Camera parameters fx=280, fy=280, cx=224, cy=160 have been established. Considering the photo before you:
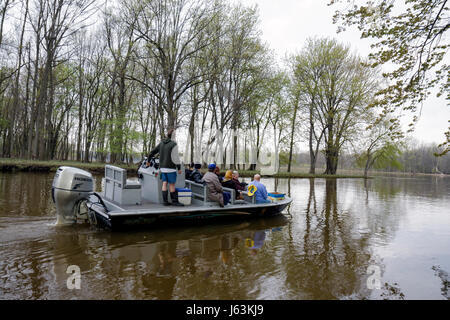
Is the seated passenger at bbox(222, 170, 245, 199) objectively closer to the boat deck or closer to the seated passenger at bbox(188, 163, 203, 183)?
the boat deck

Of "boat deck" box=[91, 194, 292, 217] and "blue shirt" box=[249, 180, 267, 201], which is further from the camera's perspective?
"blue shirt" box=[249, 180, 267, 201]

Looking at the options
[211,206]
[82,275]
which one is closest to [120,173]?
[211,206]

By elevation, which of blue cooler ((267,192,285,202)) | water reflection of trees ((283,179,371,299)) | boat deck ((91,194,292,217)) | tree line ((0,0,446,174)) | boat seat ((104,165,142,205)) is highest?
tree line ((0,0,446,174))

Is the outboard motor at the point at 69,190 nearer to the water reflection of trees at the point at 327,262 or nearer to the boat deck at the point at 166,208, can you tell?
the boat deck at the point at 166,208

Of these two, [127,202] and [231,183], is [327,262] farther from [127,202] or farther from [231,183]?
[127,202]

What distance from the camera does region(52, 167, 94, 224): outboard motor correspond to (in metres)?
5.92

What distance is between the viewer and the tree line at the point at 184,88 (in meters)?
19.0

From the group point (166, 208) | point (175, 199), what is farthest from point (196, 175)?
point (166, 208)

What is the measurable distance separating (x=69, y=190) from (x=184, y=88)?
1356cm

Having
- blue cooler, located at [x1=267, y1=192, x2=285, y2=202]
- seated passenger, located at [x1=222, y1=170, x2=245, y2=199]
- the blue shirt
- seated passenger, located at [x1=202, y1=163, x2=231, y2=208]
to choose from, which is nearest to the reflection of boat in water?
seated passenger, located at [x1=202, y1=163, x2=231, y2=208]

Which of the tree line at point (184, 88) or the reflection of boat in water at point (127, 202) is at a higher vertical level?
the tree line at point (184, 88)

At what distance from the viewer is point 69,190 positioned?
593cm

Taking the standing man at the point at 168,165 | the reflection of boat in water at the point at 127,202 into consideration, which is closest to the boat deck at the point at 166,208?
the reflection of boat in water at the point at 127,202
